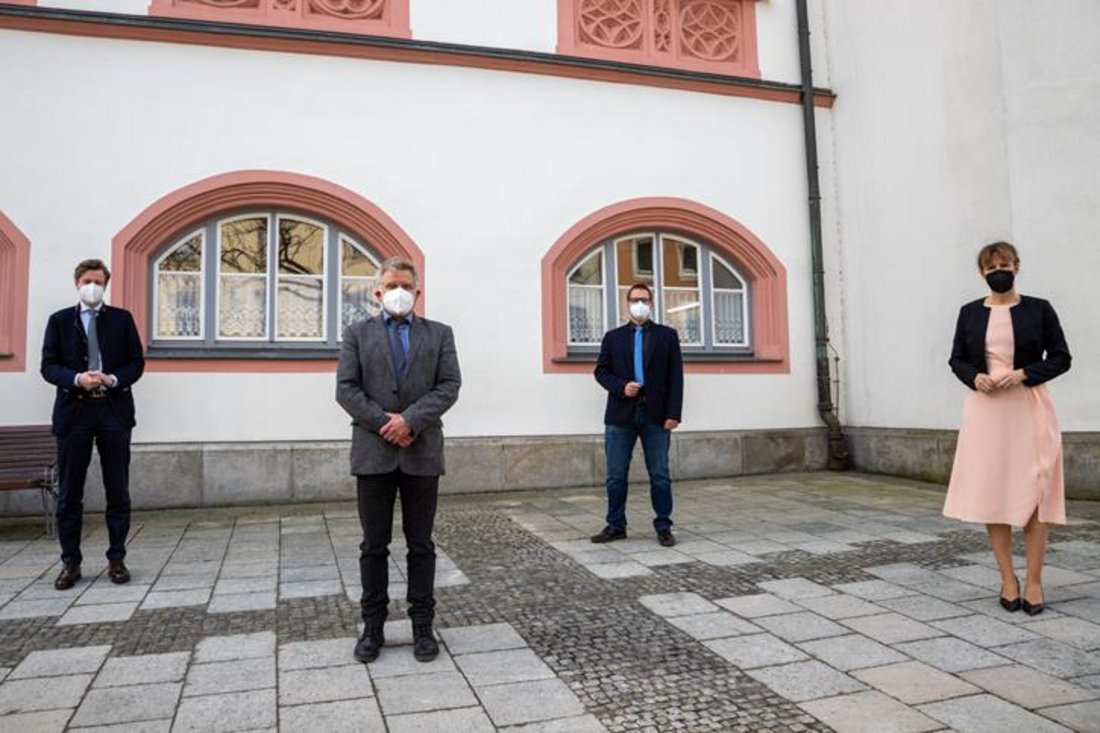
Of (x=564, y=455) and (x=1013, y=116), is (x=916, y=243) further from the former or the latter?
(x=564, y=455)

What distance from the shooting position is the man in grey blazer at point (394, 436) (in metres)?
3.59

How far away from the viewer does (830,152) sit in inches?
411

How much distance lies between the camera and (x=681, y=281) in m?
9.96

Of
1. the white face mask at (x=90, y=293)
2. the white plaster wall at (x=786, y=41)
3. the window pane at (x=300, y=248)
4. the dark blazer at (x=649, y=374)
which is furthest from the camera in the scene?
the white plaster wall at (x=786, y=41)

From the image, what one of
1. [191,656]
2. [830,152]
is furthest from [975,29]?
[191,656]

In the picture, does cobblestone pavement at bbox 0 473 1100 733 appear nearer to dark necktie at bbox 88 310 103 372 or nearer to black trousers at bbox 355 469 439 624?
black trousers at bbox 355 469 439 624

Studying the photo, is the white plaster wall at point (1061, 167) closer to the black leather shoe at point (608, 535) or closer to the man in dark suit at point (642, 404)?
the man in dark suit at point (642, 404)

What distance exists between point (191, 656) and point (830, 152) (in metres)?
9.63

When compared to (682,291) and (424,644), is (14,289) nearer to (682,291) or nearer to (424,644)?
(424,644)

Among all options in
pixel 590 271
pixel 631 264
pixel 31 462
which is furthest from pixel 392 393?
pixel 631 264

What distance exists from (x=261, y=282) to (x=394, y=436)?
18.6ft

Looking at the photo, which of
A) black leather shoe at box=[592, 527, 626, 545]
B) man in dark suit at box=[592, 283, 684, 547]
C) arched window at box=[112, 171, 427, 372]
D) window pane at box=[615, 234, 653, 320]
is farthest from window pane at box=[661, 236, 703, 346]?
black leather shoe at box=[592, 527, 626, 545]

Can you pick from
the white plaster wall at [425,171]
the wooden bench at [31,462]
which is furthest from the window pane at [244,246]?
the wooden bench at [31,462]

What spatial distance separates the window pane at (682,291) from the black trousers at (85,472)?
6.47m
